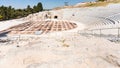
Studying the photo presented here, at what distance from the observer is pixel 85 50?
17281 mm

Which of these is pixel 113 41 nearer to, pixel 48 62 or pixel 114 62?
pixel 114 62

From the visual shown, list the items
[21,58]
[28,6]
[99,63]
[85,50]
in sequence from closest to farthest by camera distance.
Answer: [99,63] < [21,58] < [85,50] < [28,6]

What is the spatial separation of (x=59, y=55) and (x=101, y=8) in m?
44.4

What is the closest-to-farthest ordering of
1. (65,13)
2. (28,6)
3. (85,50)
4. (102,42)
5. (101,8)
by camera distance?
(85,50) < (102,42) < (101,8) < (65,13) < (28,6)

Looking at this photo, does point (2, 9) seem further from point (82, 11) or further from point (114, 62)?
point (114, 62)

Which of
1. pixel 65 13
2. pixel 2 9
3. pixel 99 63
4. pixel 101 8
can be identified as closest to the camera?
pixel 99 63

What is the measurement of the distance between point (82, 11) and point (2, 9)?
34455 millimetres

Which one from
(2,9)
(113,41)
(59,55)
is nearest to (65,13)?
(2,9)

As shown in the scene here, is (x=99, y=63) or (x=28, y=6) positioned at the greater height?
(x=28, y=6)

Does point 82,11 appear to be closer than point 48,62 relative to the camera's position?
No

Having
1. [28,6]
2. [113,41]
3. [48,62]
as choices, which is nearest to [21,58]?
[48,62]

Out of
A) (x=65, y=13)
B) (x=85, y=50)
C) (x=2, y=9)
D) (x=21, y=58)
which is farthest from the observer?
(x=2, y=9)

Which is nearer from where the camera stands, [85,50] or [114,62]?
[114,62]

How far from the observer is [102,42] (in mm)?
19797
